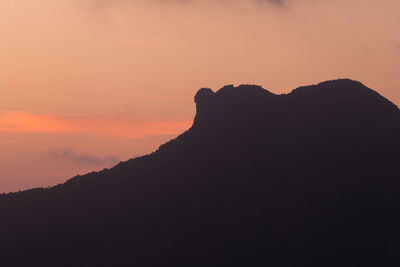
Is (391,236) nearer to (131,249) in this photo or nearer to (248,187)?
(248,187)

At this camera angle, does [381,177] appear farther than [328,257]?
Yes

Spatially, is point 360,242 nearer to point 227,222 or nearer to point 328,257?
point 328,257

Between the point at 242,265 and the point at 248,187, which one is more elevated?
the point at 248,187

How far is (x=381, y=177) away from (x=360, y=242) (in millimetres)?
17231

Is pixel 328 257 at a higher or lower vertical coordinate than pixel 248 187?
lower

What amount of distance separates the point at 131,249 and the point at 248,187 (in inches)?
1073

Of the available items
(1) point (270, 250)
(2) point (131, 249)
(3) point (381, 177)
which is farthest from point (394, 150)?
(2) point (131, 249)

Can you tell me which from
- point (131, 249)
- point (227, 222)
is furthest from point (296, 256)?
point (131, 249)

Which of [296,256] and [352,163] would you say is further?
[352,163]

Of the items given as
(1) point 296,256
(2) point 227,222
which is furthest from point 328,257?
(2) point 227,222

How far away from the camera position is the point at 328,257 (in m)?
175

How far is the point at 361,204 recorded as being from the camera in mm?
183375

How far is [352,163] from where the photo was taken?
7564 inches

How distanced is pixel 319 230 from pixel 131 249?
123ft
